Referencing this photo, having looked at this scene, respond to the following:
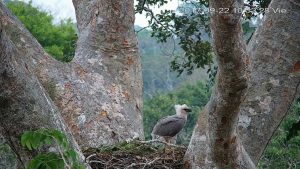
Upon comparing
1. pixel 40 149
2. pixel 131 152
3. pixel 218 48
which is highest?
pixel 218 48

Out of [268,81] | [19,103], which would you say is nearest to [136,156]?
[268,81]

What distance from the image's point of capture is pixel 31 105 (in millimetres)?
3314

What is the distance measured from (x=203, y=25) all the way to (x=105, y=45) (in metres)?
3.49

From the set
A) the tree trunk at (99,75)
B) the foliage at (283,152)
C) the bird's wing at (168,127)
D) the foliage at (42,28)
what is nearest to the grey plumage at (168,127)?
the bird's wing at (168,127)

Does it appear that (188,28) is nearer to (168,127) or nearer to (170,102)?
(168,127)

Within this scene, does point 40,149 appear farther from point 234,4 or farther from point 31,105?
point 234,4

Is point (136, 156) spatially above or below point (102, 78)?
below

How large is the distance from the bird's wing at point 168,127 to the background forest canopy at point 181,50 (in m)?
0.94

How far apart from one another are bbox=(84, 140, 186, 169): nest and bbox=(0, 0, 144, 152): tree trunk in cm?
56

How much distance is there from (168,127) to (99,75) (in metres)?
0.82

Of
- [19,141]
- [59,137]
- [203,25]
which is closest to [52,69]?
[19,141]

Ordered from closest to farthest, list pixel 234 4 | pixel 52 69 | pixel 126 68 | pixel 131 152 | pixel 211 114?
pixel 234 4
pixel 211 114
pixel 131 152
pixel 52 69
pixel 126 68

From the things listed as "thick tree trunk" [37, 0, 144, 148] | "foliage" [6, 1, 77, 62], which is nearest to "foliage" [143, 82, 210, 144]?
"foliage" [6, 1, 77, 62]

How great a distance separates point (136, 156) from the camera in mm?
4703
